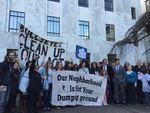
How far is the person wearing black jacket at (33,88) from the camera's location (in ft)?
33.7

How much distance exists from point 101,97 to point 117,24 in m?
16.9

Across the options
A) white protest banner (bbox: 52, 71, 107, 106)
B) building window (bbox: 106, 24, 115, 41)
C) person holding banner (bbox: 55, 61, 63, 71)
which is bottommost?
white protest banner (bbox: 52, 71, 107, 106)

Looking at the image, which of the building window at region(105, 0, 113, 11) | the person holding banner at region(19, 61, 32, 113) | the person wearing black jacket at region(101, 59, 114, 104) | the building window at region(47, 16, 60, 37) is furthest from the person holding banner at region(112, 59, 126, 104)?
the building window at region(105, 0, 113, 11)

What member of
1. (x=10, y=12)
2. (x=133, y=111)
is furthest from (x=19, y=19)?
(x=133, y=111)

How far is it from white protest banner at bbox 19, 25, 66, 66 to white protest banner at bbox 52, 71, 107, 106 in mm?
761

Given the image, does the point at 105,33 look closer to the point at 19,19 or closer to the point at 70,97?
the point at 19,19

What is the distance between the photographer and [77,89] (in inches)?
486

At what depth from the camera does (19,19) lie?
24.0 metres

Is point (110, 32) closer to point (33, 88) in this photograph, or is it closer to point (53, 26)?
point (53, 26)

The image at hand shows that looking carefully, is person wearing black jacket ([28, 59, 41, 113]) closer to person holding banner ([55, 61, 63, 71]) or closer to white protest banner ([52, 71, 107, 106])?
white protest banner ([52, 71, 107, 106])

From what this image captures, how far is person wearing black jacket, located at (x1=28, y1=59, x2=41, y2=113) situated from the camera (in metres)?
10.3

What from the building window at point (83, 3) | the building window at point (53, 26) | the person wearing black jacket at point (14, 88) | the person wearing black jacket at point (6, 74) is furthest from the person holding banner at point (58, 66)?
the building window at point (83, 3)

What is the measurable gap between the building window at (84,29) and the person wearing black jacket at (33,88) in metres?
16.3

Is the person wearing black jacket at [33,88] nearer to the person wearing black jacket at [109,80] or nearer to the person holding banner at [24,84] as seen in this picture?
the person holding banner at [24,84]
